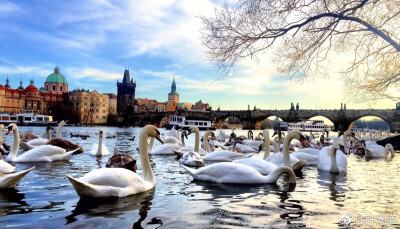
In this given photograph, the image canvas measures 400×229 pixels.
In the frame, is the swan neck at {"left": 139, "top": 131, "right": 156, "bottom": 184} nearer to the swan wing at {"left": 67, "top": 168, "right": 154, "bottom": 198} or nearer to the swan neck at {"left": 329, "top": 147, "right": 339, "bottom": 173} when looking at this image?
the swan wing at {"left": 67, "top": 168, "right": 154, "bottom": 198}

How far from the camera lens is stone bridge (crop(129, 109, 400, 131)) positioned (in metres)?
82.8

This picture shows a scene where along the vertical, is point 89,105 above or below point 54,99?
below

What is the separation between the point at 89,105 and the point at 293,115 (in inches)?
2942

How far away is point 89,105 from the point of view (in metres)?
139

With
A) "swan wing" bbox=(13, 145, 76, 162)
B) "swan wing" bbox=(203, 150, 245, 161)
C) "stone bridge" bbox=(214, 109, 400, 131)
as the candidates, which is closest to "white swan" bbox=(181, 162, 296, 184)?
"swan wing" bbox=(203, 150, 245, 161)

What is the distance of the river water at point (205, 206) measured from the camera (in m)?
4.61

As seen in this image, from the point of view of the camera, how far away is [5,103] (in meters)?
114

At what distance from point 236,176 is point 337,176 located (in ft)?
11.0

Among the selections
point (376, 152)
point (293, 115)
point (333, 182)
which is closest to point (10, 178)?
point (333, 182)

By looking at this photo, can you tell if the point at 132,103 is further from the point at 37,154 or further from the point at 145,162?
the point at 145,162

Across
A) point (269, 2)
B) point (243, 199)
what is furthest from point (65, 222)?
point (269, 2)

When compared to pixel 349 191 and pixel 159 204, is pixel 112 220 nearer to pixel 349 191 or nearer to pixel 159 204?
pixel 159 204

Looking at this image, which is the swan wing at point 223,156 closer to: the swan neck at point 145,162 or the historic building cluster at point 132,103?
the swan neck at point 145,162

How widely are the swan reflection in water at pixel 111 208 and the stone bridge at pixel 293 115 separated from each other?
72.6 metres
